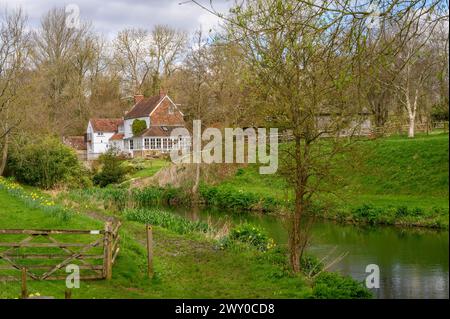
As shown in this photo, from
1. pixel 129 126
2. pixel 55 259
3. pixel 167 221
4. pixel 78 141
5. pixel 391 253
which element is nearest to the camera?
pixel 55 259

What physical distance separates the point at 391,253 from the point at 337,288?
6802mm

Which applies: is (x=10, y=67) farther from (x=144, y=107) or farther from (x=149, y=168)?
(x=144, y=107)

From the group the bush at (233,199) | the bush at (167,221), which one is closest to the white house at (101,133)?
the bush at (233,199)

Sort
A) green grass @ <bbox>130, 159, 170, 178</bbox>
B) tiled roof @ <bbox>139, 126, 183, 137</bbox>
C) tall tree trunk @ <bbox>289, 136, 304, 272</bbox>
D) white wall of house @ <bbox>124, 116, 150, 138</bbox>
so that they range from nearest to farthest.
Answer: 1. tall tree trunk @ <bbox>289, 136, 304, 272</bbox>
2. green grass @ <bbox>130, 159, 170, 178</bbox>
3. tiled roof @ <bbox>139, 126, 183, 137</bbox>
4. white wall of house @ <bbox>124, 116, 150, 138</bbox>

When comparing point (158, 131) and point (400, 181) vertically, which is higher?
point (158, 131)

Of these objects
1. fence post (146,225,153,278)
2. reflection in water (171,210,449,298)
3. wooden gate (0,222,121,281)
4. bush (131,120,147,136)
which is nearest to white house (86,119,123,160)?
bush (131,120,147,136)

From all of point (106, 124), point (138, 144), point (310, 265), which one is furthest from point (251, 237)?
point (106, 124)

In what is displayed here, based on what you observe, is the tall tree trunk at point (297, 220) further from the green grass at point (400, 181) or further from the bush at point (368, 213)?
the bush at point (368, 213)

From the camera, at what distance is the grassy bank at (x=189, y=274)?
11.6 meters

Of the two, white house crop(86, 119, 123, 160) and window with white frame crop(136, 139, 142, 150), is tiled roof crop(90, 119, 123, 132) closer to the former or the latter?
white house crop(86, 119, 123, 160)

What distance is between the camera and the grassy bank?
11578mm

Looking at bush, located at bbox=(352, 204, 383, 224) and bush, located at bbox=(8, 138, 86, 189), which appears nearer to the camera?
bush, located at bbox=(352, 204, 383, 224)

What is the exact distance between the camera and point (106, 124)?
66.8 m

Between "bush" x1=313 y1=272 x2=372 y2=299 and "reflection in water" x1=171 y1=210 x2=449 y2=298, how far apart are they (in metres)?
0.79
